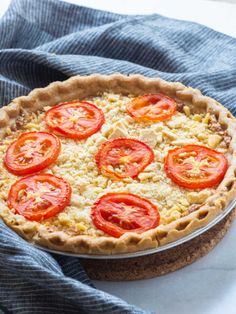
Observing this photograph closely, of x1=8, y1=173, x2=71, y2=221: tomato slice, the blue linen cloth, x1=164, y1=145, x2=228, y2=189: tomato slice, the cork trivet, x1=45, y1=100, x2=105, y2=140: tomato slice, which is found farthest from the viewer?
the blue linen cloth

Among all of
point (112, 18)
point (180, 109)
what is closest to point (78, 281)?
point (180, 109)

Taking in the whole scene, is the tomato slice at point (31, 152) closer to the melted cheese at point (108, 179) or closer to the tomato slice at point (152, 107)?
the melted cheese at point (108, 179)

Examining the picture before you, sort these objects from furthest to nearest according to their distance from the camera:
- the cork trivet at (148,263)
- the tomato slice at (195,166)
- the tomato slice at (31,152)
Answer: the tomato slice at (31,152) → the tomato slice at (195,166) → the cork trivet at (148,263)

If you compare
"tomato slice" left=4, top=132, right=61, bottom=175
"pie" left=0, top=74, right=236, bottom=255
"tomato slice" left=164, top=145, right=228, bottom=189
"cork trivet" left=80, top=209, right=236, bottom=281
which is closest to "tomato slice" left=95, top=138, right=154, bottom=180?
"pie" left=0, top=74, right=236, bottom=255

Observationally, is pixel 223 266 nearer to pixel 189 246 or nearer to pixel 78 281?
pixel 189 246

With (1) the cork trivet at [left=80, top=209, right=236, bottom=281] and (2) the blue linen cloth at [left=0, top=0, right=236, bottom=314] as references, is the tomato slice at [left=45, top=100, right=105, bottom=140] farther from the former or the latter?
(1) the cork trivet at [left=80, top=209, right=236, bottom=281]

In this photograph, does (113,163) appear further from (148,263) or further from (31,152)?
(148,263)

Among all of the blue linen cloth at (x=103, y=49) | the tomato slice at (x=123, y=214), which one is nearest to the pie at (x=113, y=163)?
the tomato slice at (x=123, y=214)
